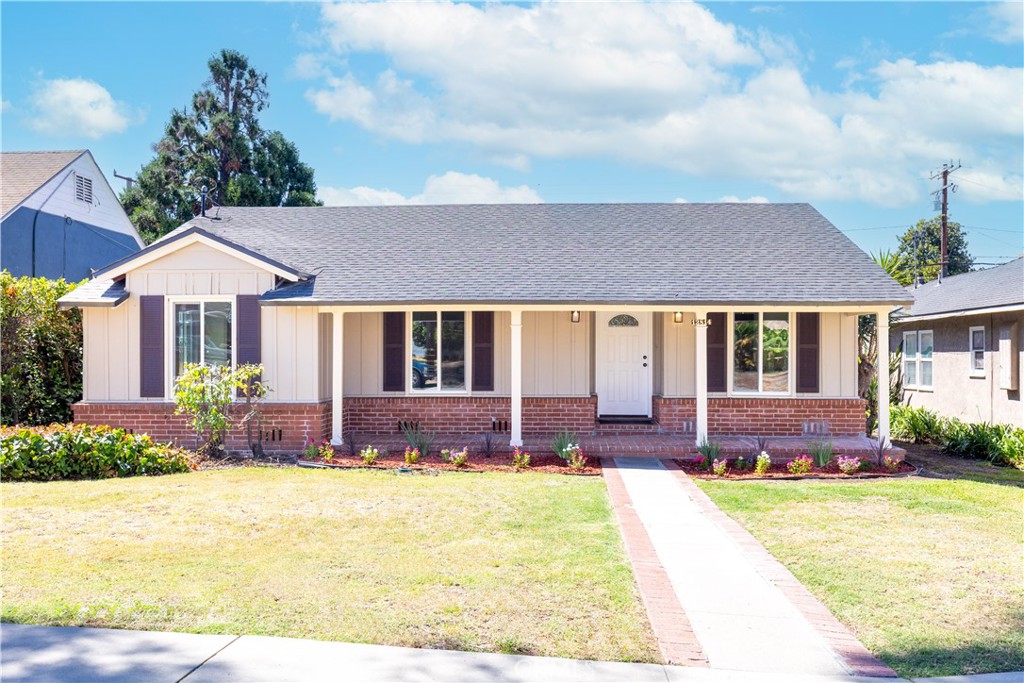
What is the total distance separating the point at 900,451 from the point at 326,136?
64.6 ft

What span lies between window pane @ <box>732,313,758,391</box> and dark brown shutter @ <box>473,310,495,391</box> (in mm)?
4594

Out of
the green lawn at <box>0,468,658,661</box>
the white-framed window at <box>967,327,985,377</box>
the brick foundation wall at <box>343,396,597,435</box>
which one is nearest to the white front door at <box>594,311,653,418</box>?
the brick foundation wall at <box>343,396,597,435</box>

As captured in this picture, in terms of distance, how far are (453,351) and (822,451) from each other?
22.2 ft

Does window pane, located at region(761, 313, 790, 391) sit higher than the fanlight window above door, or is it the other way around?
the fanlight window above door

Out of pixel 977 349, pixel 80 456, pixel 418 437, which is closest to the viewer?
pixel 80 456

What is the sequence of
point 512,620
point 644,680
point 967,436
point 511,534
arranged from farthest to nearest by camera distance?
point 967,436 → point 511,534 → point 512,620 → point 644,680

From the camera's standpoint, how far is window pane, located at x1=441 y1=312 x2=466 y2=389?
14.2 meters

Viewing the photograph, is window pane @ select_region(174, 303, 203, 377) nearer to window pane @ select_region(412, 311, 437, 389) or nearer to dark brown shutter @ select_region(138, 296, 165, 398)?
dark brown shutter @ select_region(138, 296, 165, 398)

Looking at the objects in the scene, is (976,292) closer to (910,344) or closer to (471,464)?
(910,344)

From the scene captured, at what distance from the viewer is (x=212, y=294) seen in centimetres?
1291

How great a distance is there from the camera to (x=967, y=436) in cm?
1418

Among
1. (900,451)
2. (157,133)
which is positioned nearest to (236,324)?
(900,451)

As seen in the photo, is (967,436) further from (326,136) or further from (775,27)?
(326,136)

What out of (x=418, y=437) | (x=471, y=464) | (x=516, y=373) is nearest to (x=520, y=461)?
(x=471, y=464)
